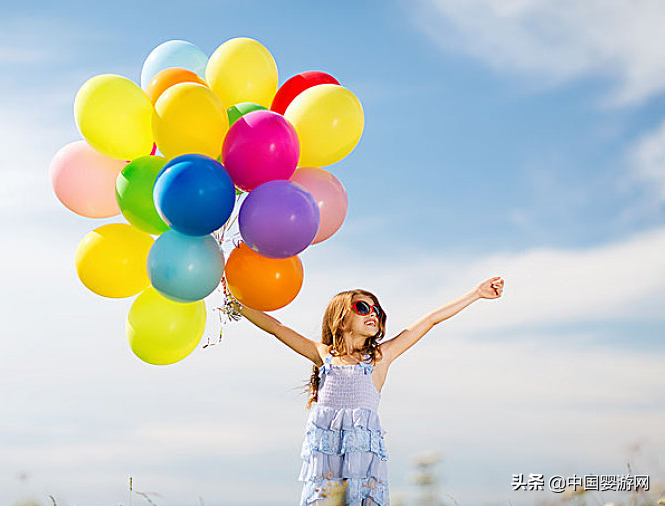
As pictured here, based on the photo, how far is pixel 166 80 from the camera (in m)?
4.11

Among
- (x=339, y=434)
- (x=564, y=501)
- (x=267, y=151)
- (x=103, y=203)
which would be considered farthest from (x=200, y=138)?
(x=564, y=501)

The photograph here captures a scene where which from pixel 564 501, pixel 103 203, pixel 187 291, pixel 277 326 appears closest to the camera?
pixel 564 501

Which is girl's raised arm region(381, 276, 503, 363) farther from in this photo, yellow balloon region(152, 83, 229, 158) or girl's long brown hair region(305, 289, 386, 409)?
yellow balloon region(152, 83, 229, 158)

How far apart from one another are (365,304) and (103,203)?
1.45 m

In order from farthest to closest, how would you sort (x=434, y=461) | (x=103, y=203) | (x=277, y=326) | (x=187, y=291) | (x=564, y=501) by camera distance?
(x=277, y=326) < (x=103, y=203) < (x=187, y=291) < (x=564, y=501) < (x=434, y=461)

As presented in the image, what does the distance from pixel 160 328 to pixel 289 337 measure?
2.43 feet

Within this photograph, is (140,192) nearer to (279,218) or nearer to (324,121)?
(279,218)

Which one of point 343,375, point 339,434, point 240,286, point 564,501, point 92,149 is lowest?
point 564,501

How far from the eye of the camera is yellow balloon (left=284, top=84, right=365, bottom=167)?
399cm

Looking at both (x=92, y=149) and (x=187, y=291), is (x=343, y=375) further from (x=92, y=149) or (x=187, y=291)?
(x=92, y=149)

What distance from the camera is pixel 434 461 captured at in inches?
124

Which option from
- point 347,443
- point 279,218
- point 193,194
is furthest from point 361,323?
point 193,194

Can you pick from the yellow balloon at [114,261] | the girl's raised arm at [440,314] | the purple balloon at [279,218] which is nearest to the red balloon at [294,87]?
the purple balloon at [279,218]

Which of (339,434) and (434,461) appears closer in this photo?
(434,461)
